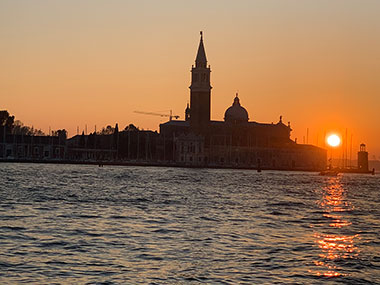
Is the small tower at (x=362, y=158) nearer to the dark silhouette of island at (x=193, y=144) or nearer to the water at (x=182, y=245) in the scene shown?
the dark silhouette of island at (x=193, y=144)

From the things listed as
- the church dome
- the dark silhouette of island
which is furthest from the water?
the church dome

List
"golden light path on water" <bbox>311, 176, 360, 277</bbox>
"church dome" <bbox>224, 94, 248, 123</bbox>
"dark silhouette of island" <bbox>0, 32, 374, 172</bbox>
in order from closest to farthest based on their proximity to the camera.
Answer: "golden light path on water" <bbox>311, 176, 360, 277</bbox> < "dark silhouette of island" <bbox>0, 32, 374, 172</bbox> < "church dome" <bbox>224, 94, 248, 123</bbox>

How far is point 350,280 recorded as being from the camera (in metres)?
17.3

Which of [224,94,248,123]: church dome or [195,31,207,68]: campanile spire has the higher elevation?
[195,31,207,68]: campanile spire

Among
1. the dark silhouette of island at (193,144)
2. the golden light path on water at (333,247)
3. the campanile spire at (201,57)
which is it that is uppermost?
the campanile spire at (201,57)

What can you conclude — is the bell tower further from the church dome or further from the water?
the water

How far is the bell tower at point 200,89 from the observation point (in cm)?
16662

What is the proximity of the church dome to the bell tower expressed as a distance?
14.0 m

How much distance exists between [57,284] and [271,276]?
5.08m

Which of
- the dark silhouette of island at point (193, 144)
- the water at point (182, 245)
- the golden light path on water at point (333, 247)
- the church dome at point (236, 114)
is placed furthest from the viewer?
the church dome at point (236, 114)

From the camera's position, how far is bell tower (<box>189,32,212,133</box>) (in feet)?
547

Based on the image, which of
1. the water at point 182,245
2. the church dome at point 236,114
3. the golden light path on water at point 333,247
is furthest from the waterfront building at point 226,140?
the golden light path on water at point 333,247

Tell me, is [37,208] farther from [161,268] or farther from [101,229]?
[161,268]

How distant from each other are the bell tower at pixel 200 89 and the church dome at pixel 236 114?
14044 millimetres
